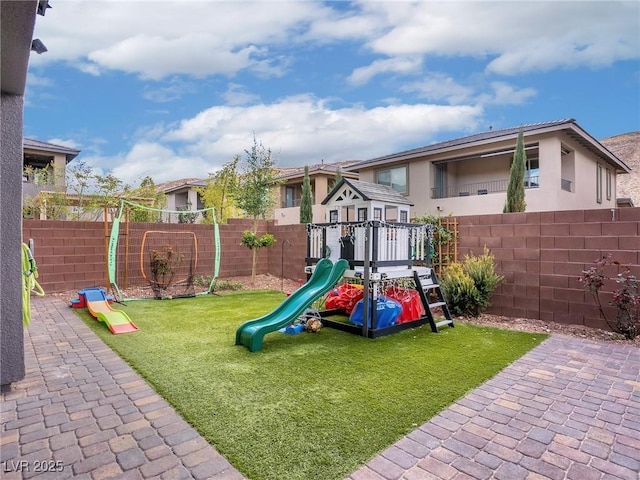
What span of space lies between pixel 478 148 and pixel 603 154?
5.86 meters

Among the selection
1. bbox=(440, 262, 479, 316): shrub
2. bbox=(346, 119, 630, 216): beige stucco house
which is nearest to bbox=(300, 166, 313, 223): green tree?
bbox=(346, 119, 630, 216): beige stucco house

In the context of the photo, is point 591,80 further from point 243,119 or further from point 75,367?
point 75,367

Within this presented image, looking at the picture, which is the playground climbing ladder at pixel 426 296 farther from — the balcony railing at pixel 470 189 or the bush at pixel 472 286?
the balcony railing at pixel 470 189

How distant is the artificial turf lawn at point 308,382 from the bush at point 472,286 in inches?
22.5

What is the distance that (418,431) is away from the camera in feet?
8.11

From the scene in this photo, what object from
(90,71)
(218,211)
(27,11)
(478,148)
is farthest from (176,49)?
(478,148)

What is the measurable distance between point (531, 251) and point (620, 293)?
131 cm

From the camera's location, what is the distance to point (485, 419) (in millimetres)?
2666

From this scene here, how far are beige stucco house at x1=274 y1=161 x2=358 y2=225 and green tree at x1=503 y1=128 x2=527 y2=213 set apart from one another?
8301 millimetres

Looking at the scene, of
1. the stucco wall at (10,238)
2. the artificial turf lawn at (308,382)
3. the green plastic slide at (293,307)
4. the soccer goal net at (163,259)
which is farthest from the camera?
the soccer goal net at (163,259)

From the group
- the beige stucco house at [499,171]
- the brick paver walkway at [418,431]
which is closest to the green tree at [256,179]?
the beige stucco house at [499,171]

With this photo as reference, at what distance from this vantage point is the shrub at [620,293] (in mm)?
4758

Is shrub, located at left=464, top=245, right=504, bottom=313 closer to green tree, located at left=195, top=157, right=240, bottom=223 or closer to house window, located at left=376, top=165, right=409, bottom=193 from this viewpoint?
green tree, located at left=195, top=157, right=240, bottom=223

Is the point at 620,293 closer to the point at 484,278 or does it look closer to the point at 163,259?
the point at 484,278
